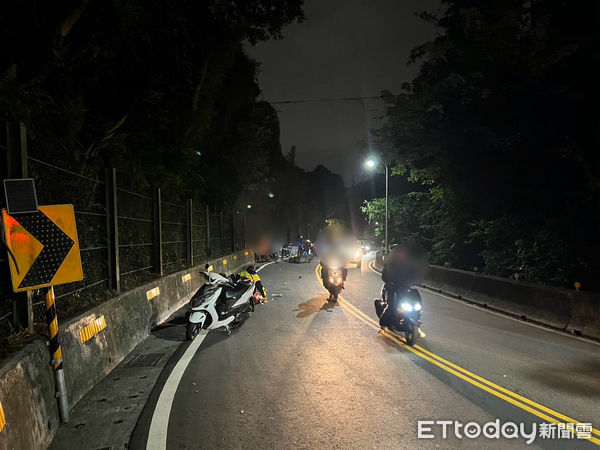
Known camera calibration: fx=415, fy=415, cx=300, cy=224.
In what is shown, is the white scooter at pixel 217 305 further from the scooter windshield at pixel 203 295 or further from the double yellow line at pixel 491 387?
the double yellow line at pixel 491 387

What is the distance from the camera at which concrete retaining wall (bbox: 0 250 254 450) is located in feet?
11.6

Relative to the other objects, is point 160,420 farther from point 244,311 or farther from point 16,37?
point 16,37

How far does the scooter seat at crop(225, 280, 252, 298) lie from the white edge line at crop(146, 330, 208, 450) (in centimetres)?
206

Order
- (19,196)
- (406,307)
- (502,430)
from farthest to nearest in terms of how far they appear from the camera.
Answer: (406,307), (502,430), (19,196)

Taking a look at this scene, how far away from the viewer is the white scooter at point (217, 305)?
26.7ft

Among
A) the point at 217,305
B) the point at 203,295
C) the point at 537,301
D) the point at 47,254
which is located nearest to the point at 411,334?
the point at 217,305

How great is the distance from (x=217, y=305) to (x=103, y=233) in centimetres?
263

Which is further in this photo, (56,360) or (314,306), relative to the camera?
(314,306)

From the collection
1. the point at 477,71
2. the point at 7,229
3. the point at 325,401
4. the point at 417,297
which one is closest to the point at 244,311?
the point at 417,297

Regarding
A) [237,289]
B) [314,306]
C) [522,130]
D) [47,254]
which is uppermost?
[522,130]

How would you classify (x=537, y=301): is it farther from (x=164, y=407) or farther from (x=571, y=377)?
(x=164, y=407)

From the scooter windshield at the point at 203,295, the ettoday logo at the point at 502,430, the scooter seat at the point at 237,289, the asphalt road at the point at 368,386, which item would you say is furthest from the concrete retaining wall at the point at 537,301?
the scooter windshield at the point at 203,295

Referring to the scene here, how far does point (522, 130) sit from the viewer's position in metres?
12.5

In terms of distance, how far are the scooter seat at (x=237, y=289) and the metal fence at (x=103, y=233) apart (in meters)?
2.13
